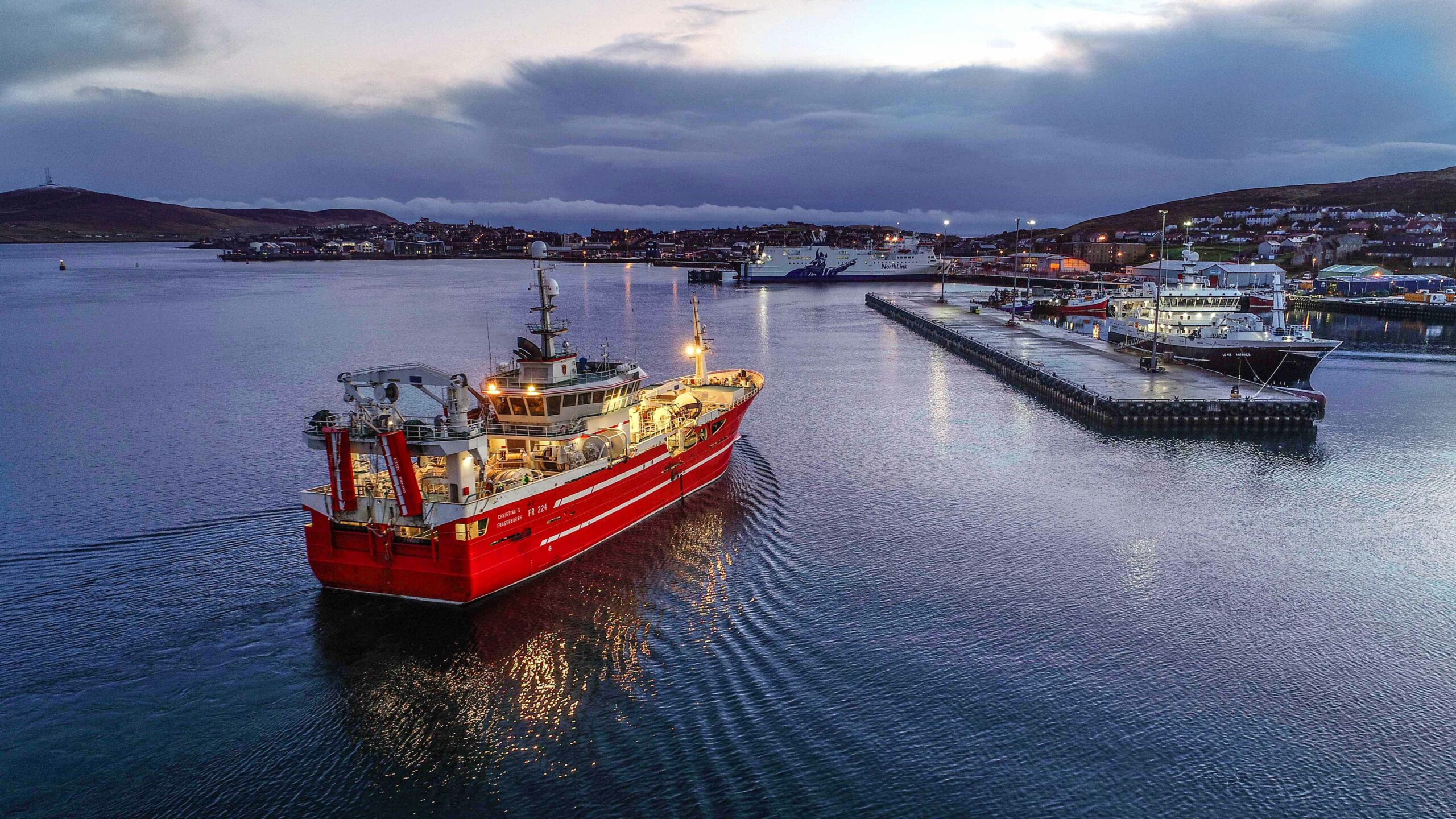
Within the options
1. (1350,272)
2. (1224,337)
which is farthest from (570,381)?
(1350,272)

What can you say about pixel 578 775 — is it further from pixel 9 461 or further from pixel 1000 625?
pixel 9 461

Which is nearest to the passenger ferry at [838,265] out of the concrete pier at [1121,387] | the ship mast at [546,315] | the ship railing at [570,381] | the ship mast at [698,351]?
the concrete pier at [1121,387]

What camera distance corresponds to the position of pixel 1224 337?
45469 mm

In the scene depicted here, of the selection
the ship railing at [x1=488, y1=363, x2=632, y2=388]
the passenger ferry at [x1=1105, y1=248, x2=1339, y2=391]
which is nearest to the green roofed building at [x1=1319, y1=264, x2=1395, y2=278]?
the passenger ferry at [x1=1105, y1=248, x2=1339, y2=391]

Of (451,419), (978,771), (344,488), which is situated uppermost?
(451,419)

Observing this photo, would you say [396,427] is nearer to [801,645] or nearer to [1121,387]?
[801,645]

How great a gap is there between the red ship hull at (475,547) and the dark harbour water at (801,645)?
0.60 meters

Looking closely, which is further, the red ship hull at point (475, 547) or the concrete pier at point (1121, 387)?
the concrete pier at point (1121, 387)

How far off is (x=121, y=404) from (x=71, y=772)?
112 ft

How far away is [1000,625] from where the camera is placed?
55.4 feet

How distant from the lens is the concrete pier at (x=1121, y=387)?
34344mm

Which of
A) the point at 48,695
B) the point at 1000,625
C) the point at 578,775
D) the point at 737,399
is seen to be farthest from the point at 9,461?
the point at 1000,625

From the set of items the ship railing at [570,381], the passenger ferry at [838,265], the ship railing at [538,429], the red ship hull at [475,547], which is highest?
the passenger ferry at [838,265]

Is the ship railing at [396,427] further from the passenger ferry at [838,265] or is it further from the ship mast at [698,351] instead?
the passenger ferry at [838,265]
